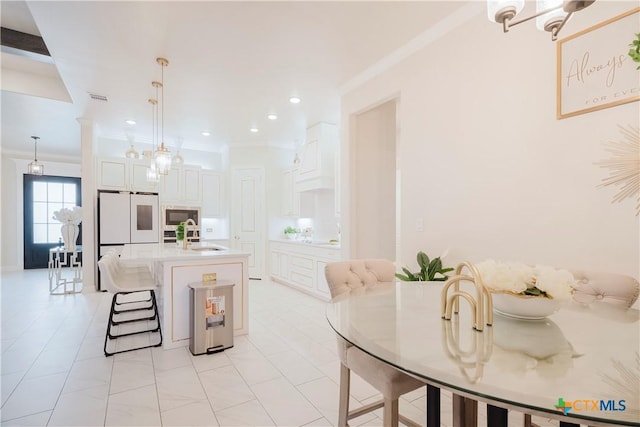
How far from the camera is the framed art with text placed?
1.65 meters

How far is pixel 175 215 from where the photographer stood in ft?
19.5

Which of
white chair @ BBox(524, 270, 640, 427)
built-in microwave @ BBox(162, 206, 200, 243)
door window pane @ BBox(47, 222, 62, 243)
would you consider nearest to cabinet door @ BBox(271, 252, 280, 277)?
built-in microwave @ BBox(162, 206, 200, 243)

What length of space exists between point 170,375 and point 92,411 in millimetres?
522

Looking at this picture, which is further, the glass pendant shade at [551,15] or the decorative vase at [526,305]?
the glass pendant shade at [551,15]

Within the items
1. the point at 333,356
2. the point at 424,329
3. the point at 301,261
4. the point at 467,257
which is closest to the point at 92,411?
the point at 333,356

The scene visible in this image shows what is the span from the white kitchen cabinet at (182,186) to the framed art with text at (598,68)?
239 inches

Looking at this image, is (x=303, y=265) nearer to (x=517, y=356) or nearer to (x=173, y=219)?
(x=173, y=219)

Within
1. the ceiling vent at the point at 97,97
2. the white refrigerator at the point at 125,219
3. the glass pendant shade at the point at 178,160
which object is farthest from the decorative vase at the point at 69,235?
the ceiling vent at the point at 97,97

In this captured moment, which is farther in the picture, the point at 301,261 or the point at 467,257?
the point at 301,261

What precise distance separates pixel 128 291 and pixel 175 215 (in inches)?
134

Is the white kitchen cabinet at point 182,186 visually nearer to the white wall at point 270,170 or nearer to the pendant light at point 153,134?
the white wall at point 270,170

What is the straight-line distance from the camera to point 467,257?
2434mm

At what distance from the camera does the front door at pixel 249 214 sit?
6.23 metres

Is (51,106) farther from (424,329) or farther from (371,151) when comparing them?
(424,329)
